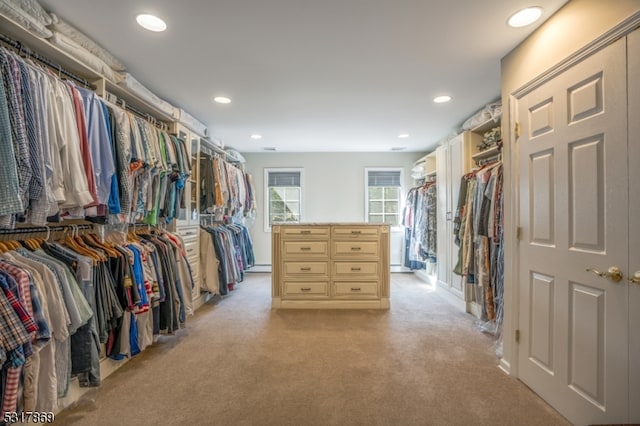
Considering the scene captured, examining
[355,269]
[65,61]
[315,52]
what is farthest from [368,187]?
[65,61]

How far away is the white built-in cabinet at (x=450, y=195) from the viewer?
133 inches

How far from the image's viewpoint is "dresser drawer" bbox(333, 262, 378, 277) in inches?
137

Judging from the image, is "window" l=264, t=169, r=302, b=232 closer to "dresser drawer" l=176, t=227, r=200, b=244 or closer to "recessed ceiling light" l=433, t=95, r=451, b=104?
"dresser drawer" l=176, t=227, r=200, b=244

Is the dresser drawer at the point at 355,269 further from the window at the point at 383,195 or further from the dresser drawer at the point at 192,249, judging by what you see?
the window at the point at 383,195

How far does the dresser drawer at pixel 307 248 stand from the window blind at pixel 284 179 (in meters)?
2.46

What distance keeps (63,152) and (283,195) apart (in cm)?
433

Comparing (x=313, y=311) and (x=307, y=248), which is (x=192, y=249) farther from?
(x=313, y=311)

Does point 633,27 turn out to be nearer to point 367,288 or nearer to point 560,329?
point 560,329

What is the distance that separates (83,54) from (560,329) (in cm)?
333

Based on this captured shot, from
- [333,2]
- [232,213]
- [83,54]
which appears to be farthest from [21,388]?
[232,213]

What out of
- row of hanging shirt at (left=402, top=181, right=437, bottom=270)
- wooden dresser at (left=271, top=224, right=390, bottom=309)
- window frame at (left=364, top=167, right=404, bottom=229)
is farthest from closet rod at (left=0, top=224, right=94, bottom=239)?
window frame at (left=364, top=167, right=404, bottom=229)

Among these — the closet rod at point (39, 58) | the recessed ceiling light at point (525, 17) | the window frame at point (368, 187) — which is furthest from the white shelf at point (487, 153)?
the closet rod at point (39, 58)

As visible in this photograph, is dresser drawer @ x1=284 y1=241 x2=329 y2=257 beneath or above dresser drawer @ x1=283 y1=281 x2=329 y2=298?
above

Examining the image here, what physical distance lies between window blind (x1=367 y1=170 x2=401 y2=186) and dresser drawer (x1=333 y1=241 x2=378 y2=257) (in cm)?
248
